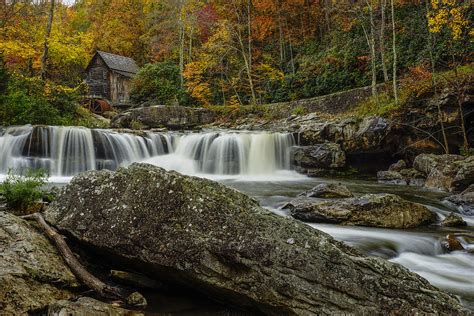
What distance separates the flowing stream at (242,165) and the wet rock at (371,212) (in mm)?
298

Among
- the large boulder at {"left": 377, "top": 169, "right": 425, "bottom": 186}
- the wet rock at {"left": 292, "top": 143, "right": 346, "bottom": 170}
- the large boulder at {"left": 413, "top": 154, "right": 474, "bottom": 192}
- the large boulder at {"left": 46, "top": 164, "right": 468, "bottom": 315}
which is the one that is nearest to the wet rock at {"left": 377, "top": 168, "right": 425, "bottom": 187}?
the large boulder at {"left": 377, "top": 169, "right": 425, "bottom": 186}

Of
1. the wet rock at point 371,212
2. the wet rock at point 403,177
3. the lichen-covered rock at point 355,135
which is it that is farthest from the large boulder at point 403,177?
the wet rock at point 371,212

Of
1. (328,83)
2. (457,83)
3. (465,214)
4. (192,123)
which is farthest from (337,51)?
(465,214)

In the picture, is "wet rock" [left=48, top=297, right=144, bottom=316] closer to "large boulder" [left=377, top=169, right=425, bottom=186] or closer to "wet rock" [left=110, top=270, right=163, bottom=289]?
"wet rock" [left=110, top=270, right=163, bottom=289]

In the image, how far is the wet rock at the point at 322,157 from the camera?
51.9 ft

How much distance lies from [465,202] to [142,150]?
12.8 m

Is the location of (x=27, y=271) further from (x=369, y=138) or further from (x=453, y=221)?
(x=369, y=138)

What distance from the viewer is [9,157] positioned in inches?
540

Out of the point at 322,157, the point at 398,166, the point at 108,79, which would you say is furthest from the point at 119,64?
the point at 398,166

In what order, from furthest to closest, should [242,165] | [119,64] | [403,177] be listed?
[119,64] → [242,165] → [403,177]

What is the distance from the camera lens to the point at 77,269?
3953mm

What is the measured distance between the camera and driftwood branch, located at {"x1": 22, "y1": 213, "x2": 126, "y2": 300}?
149 inches

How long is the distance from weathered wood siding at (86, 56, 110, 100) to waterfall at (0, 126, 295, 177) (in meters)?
21.4

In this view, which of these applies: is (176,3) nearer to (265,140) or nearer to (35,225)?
(265,140)
